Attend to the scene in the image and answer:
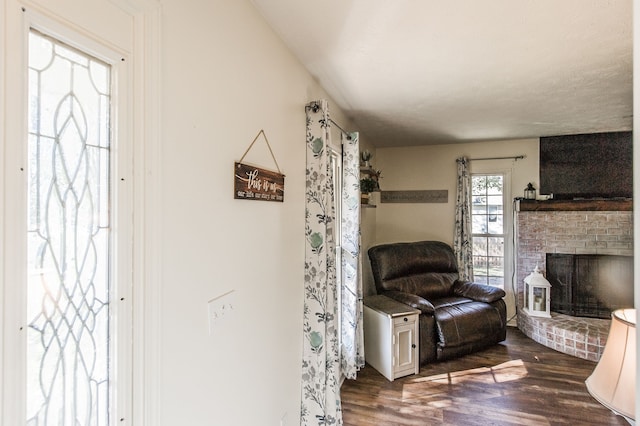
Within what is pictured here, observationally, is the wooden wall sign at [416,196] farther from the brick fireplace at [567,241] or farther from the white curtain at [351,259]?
the white curtain at [351,259]

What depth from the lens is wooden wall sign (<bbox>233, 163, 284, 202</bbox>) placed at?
1.37 m

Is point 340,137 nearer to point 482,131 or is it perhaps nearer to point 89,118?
point 482,131

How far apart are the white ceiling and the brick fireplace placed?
3.60ft

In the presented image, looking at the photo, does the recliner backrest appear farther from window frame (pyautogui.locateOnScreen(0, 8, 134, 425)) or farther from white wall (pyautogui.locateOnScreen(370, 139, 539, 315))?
window frame (pyautogui.locateOnScreen(0, 8, 134, 425))

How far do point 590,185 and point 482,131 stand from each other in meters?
1.52

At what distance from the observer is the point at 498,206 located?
4539 millimetres

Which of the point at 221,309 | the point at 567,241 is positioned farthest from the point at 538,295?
the point at 221,309

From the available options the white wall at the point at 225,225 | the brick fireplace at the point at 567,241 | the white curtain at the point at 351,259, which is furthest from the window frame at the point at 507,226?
the white wall at the point at 225,225

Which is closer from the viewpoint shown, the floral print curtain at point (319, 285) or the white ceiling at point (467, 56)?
the white ceiling at point (467, 56)

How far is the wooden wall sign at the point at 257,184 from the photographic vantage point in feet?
4.50

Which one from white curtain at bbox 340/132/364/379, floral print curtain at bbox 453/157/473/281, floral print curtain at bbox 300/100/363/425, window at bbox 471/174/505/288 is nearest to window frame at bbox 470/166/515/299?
window at bbox 471/174/505/288

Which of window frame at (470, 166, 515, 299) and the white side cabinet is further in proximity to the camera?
window frame at (470, 166, 515, 299)

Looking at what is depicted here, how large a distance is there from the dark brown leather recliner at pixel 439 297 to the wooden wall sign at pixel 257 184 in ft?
7.30

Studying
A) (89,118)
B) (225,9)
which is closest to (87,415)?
(89,118)
